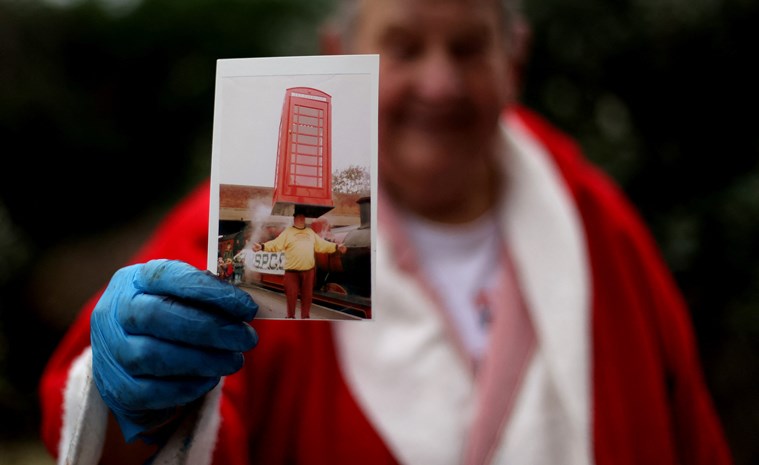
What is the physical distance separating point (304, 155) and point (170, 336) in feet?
1.04

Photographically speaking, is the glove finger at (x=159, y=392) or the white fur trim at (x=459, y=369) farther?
the white fur trim at (x=459, y=369)

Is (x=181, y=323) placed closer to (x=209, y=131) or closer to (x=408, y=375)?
(x=408, y=375)

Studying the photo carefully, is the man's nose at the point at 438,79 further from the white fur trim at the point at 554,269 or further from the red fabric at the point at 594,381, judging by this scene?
the red fabric at the point at 594,381

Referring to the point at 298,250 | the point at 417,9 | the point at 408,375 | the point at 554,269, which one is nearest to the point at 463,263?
the point at 554,269

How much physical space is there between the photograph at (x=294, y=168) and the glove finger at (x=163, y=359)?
0.14 metres

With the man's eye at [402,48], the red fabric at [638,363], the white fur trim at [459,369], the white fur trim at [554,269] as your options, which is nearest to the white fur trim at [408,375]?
the white fur trim at [459,369]

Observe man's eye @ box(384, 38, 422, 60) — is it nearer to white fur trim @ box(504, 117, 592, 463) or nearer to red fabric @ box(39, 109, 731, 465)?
white fur trim @ box(504, 117, 592, 463)

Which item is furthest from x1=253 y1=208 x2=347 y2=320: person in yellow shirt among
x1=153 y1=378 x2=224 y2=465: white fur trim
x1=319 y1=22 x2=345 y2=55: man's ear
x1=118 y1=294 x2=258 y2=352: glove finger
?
x1=319 y1=22 x2=345 y2=55: man's ear

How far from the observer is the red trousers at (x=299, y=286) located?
0.89m

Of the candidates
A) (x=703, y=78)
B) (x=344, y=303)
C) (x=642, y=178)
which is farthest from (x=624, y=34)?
(x=344, y=303)

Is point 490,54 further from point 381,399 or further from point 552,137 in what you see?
point 381,399

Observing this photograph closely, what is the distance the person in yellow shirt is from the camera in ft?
2.90

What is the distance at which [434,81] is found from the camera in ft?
4.40

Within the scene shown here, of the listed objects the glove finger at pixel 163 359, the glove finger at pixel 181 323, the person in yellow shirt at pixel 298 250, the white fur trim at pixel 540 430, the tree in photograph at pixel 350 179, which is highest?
the tree in photograph at pixel 350 179
